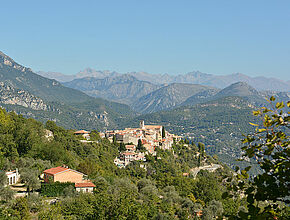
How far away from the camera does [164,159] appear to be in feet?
298

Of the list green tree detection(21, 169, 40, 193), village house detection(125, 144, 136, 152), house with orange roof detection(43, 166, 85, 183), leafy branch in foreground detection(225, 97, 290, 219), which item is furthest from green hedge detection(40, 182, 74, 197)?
village house detection(125, 144, 136, 152)

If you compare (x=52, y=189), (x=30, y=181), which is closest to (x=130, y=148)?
(x=52, y=189)

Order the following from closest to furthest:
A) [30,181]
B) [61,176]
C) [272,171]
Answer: [272,171], [30,181], [61,176]

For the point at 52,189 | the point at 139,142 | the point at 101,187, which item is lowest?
the point at 101,187

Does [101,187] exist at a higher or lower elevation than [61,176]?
lower

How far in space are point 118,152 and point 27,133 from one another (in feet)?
109

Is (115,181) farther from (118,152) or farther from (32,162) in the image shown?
(118,152)

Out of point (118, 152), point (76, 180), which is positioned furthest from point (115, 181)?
point (118, 152)

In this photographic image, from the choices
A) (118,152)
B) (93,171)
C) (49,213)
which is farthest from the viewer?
(118,152)

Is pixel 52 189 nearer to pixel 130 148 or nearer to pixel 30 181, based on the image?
pixel 30 181

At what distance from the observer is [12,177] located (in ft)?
143

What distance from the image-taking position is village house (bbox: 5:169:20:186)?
42412 mm

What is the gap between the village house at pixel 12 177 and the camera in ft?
139

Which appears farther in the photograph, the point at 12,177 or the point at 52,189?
the point at 12,177
